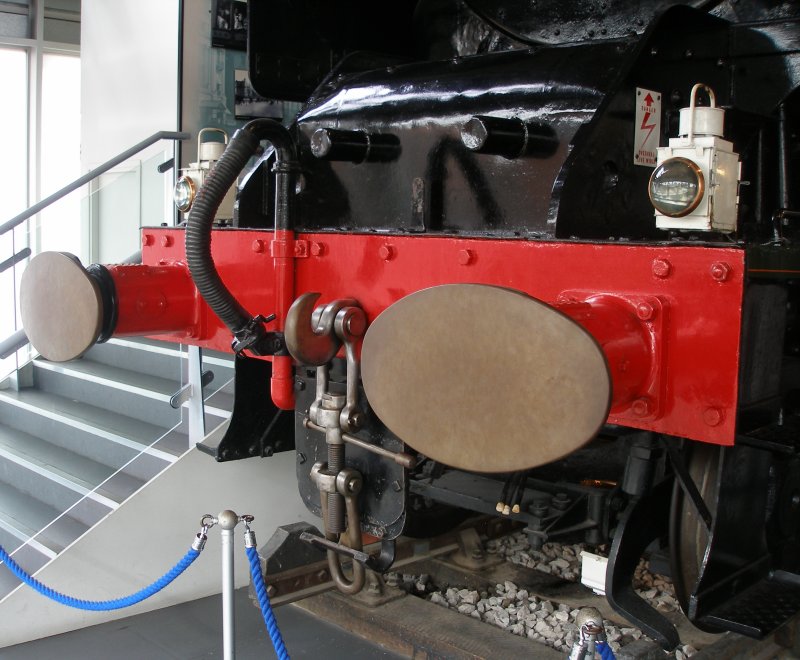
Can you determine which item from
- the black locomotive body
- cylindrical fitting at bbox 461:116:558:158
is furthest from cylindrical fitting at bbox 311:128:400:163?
cylindrical fitting at bbox 461:116:558:158

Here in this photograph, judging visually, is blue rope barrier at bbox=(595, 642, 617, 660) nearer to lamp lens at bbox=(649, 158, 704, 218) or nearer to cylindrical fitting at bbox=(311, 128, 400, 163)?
lamp lens at bbox=(649, 158, 704, 218)

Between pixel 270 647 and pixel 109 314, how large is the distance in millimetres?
1300

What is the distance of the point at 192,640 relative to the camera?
10.5ft

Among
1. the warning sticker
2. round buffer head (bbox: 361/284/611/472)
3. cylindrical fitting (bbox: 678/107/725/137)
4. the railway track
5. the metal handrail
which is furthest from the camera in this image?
the metal handrail

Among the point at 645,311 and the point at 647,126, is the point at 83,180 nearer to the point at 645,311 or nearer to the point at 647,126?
the point at 647,126

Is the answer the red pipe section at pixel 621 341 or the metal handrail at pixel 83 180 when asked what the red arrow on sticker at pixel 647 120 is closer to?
the red pipe section at pixel 621 341

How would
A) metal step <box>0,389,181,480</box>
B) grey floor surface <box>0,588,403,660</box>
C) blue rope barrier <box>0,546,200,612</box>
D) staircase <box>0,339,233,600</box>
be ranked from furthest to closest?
1. metal step <box>0,389,181,480</box>
2. staircase <box>0,339,233,600</box>
3. grey floor surface <box>0,588,403,660</box>
4. blue rope barrier <box>0,546,200,612</box>

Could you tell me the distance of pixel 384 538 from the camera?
2.42 metres

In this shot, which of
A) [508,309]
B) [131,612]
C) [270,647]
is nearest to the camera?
[508,309]

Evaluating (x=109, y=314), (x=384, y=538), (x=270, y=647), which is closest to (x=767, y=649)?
(x=384, y=538)

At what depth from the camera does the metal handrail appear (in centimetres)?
396

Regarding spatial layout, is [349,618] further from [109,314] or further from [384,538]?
[109,314]

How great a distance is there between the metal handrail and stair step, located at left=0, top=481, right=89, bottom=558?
1141 millimetres

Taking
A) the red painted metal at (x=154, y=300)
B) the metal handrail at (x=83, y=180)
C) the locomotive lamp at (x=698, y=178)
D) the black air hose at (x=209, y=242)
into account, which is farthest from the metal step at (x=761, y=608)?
the metal handrail at (x=83, y=180)
